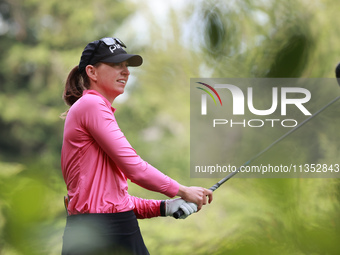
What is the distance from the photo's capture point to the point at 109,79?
102 centimetres

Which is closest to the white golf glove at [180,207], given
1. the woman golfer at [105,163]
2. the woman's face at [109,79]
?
the woman golfer at [105,163]

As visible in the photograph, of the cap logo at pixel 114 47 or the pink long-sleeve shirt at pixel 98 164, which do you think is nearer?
the pink long-sleeve shirt at pixel 98 164

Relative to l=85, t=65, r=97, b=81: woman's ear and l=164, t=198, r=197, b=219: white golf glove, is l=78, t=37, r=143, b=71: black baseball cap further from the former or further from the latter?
l=164, t=198, r=197, b=219: white golf glove

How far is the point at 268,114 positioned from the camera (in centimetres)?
36

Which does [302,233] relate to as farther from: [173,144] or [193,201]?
[173,144]

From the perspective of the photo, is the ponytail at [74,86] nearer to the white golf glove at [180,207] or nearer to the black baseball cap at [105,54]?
the black baseball cap at [105,54]

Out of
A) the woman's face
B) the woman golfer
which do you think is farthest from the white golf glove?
the woman's face

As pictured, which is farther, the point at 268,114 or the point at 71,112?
the point at 71,112

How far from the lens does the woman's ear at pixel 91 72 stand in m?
1.02

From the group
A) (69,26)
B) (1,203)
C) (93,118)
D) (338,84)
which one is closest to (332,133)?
(338,84)

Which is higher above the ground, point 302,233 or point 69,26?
point 69,26

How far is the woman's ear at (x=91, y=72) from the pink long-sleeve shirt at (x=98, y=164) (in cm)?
6

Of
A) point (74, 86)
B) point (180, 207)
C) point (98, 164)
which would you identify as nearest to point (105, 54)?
point (74, 86)

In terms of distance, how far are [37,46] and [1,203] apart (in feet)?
16.8
